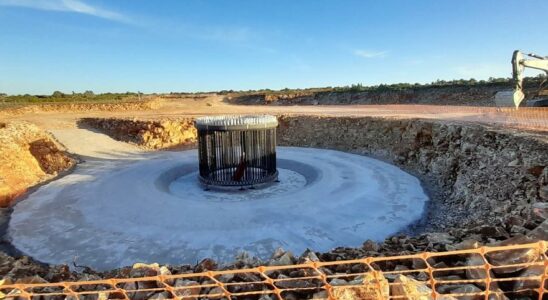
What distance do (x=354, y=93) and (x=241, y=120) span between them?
29688mm

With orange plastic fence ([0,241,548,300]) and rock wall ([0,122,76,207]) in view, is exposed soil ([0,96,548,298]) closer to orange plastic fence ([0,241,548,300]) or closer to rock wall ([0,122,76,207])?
rock wall ([0,122,76,207])

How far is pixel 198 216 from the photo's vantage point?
7883mm

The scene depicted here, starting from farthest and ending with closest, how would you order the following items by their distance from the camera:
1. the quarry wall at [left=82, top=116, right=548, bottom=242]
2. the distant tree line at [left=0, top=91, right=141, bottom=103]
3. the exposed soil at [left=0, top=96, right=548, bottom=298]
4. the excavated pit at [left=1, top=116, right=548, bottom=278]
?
the distant tree line at [left=0, top=91, right=141, bottom=103] → the quarry wall at [left=82, top=116, right=548, bottom=242] → the excavated pit at [left=1, top=116, right=548, bottom=278] → the exposed soil at [left=0, top=96, right=548, bottom=298]

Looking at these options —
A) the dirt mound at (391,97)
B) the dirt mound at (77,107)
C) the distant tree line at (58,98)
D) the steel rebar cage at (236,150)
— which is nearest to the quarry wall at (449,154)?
the steel rebar cage at (236,150)

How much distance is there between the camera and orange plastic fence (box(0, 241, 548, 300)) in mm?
3006

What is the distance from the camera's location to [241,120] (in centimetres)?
1019

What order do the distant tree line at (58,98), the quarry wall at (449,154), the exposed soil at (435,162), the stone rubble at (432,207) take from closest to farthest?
the stone rubble at (432,207) → the exposed soil at (435,162) → the quarry wall at (449,154) → the distant tree line at (58,98)

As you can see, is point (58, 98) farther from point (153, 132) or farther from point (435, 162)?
point (435, 162)

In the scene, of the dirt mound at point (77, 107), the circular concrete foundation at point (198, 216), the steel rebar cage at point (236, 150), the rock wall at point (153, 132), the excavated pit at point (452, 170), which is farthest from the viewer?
the dirt mound at point (77, 107)

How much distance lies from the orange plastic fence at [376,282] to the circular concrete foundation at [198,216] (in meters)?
2.78

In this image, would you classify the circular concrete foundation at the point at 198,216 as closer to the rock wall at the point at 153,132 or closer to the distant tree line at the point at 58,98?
the rock wall at the point at 153,132

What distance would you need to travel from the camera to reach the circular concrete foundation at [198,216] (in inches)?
265

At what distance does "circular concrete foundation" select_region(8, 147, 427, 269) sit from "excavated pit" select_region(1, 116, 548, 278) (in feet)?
0.80

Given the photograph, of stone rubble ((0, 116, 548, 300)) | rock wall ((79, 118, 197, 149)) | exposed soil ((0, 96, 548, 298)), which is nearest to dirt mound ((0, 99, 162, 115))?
exposed soil ((0, 96, 548, 298))
